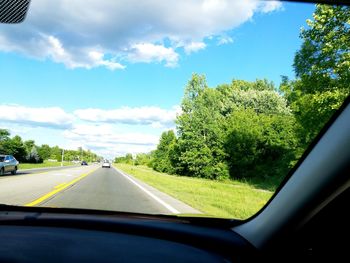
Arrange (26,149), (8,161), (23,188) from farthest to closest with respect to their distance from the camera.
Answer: (23,188), (8,161), (26,149)

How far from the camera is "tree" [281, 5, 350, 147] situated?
9.39ft

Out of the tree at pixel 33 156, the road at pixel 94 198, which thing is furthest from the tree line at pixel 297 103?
the road at pixel 94 198

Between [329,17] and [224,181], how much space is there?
2.36 meters

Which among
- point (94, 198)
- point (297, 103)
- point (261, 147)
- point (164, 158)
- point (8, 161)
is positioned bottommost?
point (94, 198)

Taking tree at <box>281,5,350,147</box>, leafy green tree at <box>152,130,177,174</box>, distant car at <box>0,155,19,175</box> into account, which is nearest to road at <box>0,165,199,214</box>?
distant car at <box>0,155,19,175</box>

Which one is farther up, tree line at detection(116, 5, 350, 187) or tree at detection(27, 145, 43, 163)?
tree line at detection(116, 5, 350, 187)

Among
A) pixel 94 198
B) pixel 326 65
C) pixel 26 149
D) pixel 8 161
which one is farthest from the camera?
→ pixel 94 198

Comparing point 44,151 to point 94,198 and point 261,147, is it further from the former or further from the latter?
point 94,198

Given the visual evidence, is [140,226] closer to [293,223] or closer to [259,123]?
[293,223]

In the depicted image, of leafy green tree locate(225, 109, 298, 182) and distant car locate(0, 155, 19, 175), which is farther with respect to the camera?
leafy green tree locate(225, 109, 298, 182)

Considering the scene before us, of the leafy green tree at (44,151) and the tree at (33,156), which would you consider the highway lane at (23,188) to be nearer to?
Result: the tree at (33,156)

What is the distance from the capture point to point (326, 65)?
3238mm

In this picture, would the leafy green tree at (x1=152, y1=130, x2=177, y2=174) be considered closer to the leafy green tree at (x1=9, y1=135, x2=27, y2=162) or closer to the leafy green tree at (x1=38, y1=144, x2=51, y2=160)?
the leafy green tree at (x1=38, y1=144, x2=51, y2=160)

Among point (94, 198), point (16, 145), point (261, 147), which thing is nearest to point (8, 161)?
point (16, 145)
